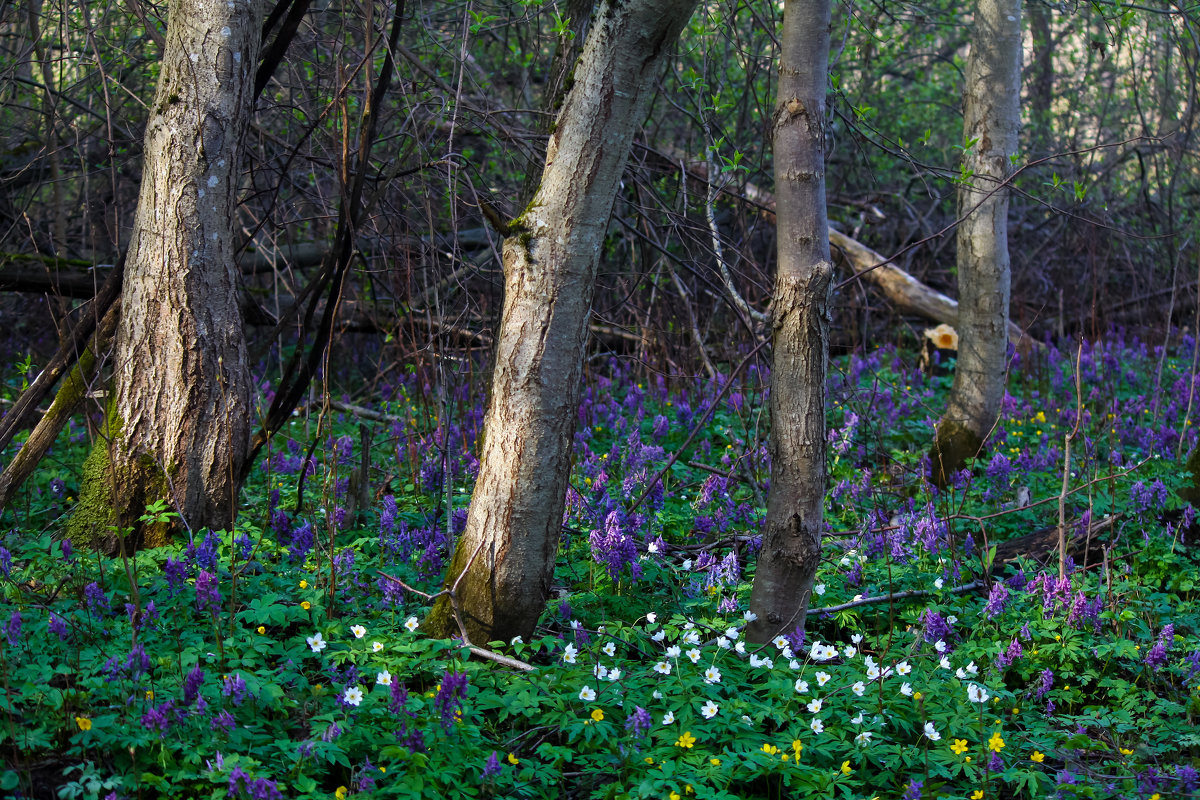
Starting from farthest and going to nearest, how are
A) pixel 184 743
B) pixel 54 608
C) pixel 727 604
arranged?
pixel 727 604
pixel 54 608
pixel 184 743

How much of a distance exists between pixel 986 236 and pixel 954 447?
4.48 feet

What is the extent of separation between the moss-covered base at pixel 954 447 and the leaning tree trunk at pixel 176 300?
4.30 m

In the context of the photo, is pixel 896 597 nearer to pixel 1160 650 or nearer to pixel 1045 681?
pixel 1045 681

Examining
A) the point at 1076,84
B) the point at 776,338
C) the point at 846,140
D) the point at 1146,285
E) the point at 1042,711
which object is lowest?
the point at 1042,711

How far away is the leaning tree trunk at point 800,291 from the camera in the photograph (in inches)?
130

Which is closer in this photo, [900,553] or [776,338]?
[776,338]

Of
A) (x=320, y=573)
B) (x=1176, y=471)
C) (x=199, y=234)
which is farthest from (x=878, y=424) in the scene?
(x=199, y=234)

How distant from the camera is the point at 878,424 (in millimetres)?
6332

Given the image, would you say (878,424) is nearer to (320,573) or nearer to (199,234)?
(320,573)

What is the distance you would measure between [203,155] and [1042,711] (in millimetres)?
4053

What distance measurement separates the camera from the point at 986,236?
5797 millimetres

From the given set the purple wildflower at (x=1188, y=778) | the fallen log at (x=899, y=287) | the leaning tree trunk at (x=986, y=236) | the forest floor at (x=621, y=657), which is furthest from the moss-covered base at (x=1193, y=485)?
the fallen log at (x=899, y=287)

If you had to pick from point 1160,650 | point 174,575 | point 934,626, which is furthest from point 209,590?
point 1160,650

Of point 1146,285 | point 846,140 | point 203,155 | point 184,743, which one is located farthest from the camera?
point 846,140
